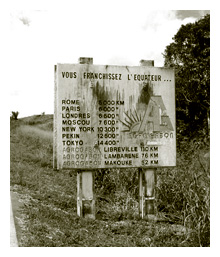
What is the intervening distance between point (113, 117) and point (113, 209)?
1.70m

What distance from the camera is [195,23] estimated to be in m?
12.3

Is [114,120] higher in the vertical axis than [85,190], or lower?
higher

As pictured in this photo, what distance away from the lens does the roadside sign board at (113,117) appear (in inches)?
213

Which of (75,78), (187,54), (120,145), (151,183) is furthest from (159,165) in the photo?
(187,54)

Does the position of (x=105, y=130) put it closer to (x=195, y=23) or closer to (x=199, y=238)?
(x=199, y=238)

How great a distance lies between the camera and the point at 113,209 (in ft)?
20.4

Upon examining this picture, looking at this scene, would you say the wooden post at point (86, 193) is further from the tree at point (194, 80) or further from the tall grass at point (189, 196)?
the tree at point (194, 80)

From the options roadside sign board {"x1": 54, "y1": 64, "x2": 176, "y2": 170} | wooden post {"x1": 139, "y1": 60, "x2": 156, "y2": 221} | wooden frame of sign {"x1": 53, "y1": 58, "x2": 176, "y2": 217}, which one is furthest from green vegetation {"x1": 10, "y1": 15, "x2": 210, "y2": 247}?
roadside sign board {"x1": 54, "y1": 64, "x2": 176, "y2": 170}

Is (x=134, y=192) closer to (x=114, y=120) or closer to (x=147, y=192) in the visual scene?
(x=147, y=192)

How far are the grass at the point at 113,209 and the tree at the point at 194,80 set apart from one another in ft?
8.99

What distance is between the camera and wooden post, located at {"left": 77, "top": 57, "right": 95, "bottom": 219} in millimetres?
5500

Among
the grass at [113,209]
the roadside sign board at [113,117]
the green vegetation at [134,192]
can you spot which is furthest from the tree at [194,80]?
the roadside sign board at [113,117]

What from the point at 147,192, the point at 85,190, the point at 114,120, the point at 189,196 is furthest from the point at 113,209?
the point at 189,196

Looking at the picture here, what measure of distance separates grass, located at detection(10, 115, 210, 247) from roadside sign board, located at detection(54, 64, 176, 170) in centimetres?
77
